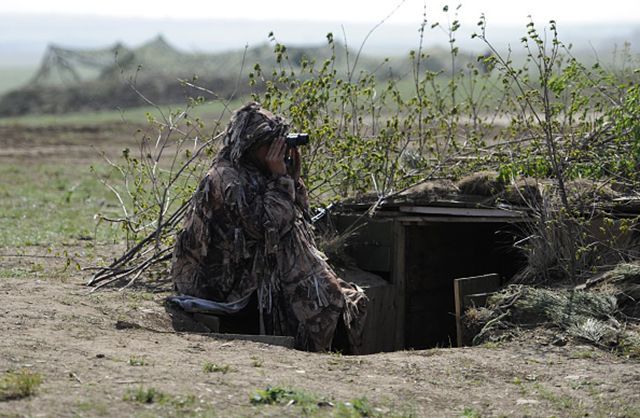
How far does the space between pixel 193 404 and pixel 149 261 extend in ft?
12.3

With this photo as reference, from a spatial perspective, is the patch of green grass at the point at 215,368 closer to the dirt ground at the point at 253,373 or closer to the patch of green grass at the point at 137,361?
the dirt ground at the point at 253,373

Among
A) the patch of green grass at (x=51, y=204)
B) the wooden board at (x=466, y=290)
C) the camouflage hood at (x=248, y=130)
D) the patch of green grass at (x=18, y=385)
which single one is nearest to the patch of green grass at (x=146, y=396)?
the patch of green grass at (x=18, y=385)

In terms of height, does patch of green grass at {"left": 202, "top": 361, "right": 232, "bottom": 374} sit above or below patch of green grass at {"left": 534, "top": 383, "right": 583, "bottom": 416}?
above

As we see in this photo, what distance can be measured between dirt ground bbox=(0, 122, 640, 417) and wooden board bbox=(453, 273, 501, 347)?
755 millimetres

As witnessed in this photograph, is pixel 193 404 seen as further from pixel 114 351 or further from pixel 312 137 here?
pixel 312 137

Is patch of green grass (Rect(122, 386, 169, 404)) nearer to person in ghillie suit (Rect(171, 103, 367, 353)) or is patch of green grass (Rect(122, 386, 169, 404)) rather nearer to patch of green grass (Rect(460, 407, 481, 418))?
patch of green grass (Rect(460, 407, 481, 418))

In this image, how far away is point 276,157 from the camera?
7801 mm

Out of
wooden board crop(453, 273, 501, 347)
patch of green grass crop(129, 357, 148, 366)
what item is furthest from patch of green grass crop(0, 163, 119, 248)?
patch of green grass crop(129, 357, 148, 366)

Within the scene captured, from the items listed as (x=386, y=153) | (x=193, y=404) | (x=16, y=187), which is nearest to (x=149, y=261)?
(x=386, y=153)

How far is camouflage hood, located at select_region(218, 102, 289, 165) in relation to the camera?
25.5 feet

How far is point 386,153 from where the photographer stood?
32.7 feet

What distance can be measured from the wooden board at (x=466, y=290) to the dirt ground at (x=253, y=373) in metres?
0.75

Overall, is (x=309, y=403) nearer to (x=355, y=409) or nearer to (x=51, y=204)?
(x=355, y=409)

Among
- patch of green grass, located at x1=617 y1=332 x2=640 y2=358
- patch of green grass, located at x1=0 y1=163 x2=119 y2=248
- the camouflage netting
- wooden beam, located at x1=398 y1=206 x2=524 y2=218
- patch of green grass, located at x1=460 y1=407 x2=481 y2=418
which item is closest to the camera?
patch of green grass, located at x1=460 y1=407 x2=481 y2=418
